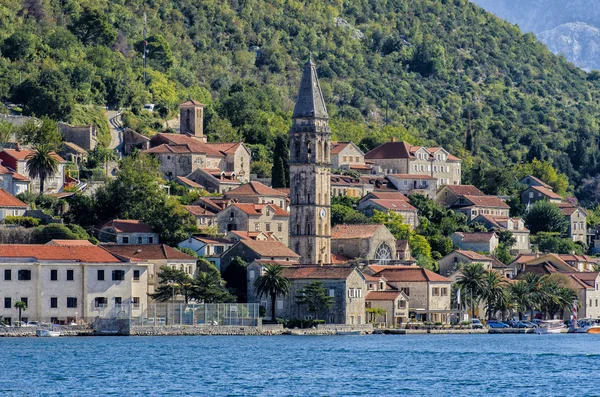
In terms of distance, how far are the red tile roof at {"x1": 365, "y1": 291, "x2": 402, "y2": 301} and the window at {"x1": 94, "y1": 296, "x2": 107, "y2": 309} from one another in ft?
73.3

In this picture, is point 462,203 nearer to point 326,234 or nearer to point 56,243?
point 326,234

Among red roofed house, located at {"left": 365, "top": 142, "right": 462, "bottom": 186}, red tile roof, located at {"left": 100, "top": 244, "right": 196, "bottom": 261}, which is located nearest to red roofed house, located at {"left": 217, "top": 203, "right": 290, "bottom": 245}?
red tile roof, located at {"left": 100, "top": 244, "right": 196, "bottom": 261}

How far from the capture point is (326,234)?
13025 cm

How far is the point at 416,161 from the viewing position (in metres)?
172

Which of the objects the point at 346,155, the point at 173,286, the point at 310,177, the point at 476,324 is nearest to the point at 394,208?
the point at 346,155

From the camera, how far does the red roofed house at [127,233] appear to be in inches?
4904

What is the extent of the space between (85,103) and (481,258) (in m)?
40.5

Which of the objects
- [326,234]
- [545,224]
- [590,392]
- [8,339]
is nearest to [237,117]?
[545,224]

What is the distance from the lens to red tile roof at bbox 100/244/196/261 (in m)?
117

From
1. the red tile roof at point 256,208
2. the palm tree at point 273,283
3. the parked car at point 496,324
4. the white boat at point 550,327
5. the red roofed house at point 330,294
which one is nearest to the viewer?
the palm tree at point 273,283

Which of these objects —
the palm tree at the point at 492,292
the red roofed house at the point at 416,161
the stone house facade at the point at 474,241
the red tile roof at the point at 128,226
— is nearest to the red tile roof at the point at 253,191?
the red tile roof at the point at 128,226

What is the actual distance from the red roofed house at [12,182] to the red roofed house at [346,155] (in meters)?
41.1

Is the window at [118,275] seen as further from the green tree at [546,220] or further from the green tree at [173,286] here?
the green tree at [546,220]

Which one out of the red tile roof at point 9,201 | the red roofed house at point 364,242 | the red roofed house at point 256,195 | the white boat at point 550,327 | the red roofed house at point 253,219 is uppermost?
the red roofed house at point 256,195
